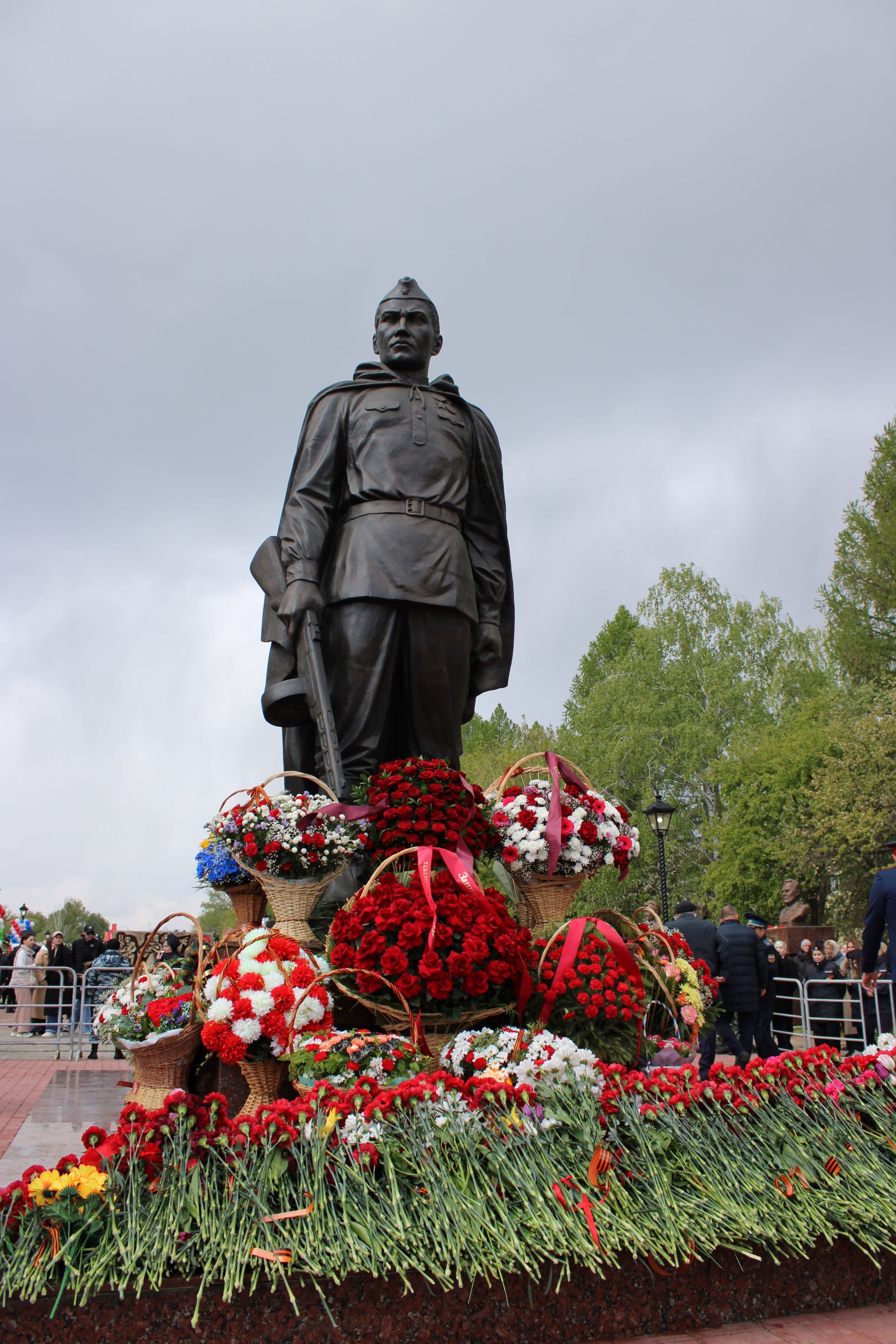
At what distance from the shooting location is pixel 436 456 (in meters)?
5.29

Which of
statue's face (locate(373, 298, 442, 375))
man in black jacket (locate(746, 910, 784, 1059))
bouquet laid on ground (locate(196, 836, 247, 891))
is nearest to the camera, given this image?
bouquet laid on ground (locate(196, 836, 247, 891))

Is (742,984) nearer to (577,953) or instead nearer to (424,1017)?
(577,953)

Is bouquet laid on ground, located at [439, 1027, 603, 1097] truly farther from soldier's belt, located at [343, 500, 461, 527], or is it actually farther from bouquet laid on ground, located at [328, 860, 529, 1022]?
soldier's belt, located at [343, 500, 461, 527]

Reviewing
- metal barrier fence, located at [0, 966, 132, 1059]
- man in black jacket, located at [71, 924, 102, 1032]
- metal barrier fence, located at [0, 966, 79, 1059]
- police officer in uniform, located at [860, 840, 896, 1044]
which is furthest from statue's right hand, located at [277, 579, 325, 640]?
man in black jacket, located at [71, 924, 102, 1032]

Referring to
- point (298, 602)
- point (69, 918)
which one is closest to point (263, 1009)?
point (298, 602)

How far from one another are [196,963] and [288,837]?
152cm

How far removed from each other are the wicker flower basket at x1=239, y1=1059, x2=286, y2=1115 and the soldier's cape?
7.21 ft

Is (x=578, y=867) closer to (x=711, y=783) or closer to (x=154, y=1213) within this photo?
(x=154, y=1213)

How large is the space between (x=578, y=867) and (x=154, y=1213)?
231 centimetres

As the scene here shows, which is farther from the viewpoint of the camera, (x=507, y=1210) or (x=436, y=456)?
(x=436, y=456)

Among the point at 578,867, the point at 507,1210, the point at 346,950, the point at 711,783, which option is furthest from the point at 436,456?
the point at 711,783

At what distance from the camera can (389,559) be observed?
5.11 metres

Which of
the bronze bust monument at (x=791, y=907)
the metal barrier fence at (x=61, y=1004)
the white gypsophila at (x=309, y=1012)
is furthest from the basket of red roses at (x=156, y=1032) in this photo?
the bronze bust monument at (x=791, y=907)

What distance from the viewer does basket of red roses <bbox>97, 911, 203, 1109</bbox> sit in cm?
438
